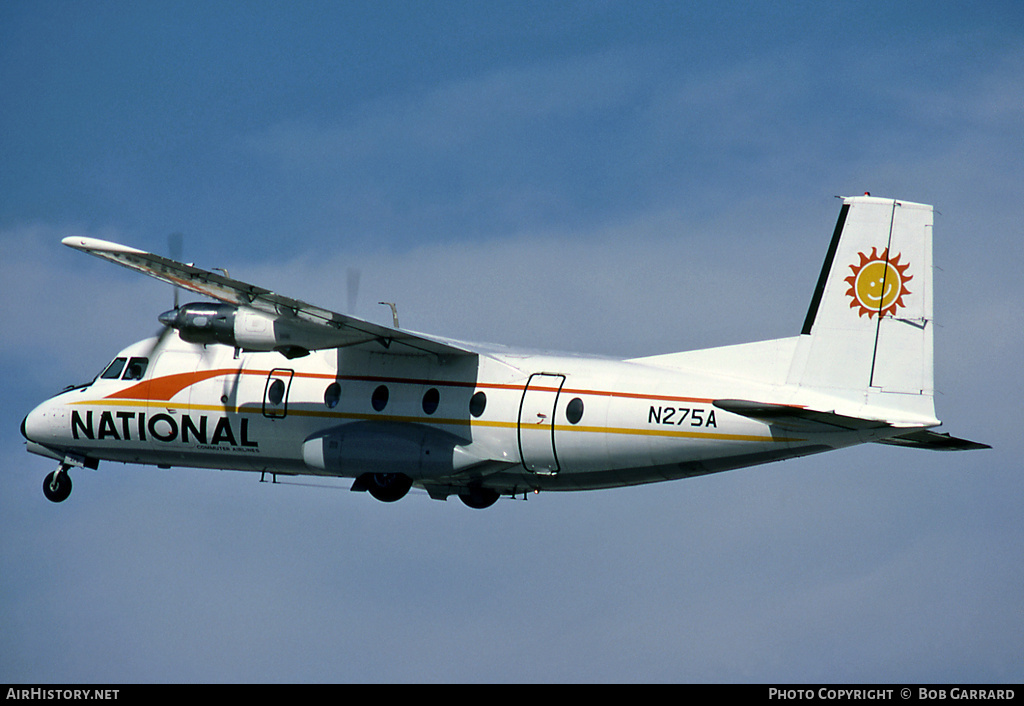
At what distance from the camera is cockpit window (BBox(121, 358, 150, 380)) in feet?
84.8

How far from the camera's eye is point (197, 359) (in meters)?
25.3

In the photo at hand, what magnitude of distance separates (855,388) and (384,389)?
741 cm

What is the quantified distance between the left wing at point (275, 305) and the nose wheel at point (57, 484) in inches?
226

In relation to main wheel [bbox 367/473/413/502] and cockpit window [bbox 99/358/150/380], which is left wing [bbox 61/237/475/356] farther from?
cockpit window [bbox 99/358/150/380]

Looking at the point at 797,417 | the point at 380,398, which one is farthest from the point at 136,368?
the point at 797,417

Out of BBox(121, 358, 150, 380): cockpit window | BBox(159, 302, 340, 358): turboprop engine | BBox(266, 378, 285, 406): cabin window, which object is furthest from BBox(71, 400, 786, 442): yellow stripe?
BBox(159, 302, 340, 358): turboprop engine

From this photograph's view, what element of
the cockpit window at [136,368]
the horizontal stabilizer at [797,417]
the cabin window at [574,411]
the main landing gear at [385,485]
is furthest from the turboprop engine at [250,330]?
the horizontal stabilizer at [797,417]

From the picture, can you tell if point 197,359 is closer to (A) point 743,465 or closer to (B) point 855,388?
(A) point 743,465

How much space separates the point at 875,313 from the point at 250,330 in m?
9.37

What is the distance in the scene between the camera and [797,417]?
812 inches

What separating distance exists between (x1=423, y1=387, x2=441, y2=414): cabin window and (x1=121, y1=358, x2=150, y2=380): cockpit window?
5.56 meters

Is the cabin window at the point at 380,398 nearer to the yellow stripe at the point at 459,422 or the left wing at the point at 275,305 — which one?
the yellow stripe at the point at 459,422

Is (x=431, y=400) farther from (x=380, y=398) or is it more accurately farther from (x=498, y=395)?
(x=498, y=395)
